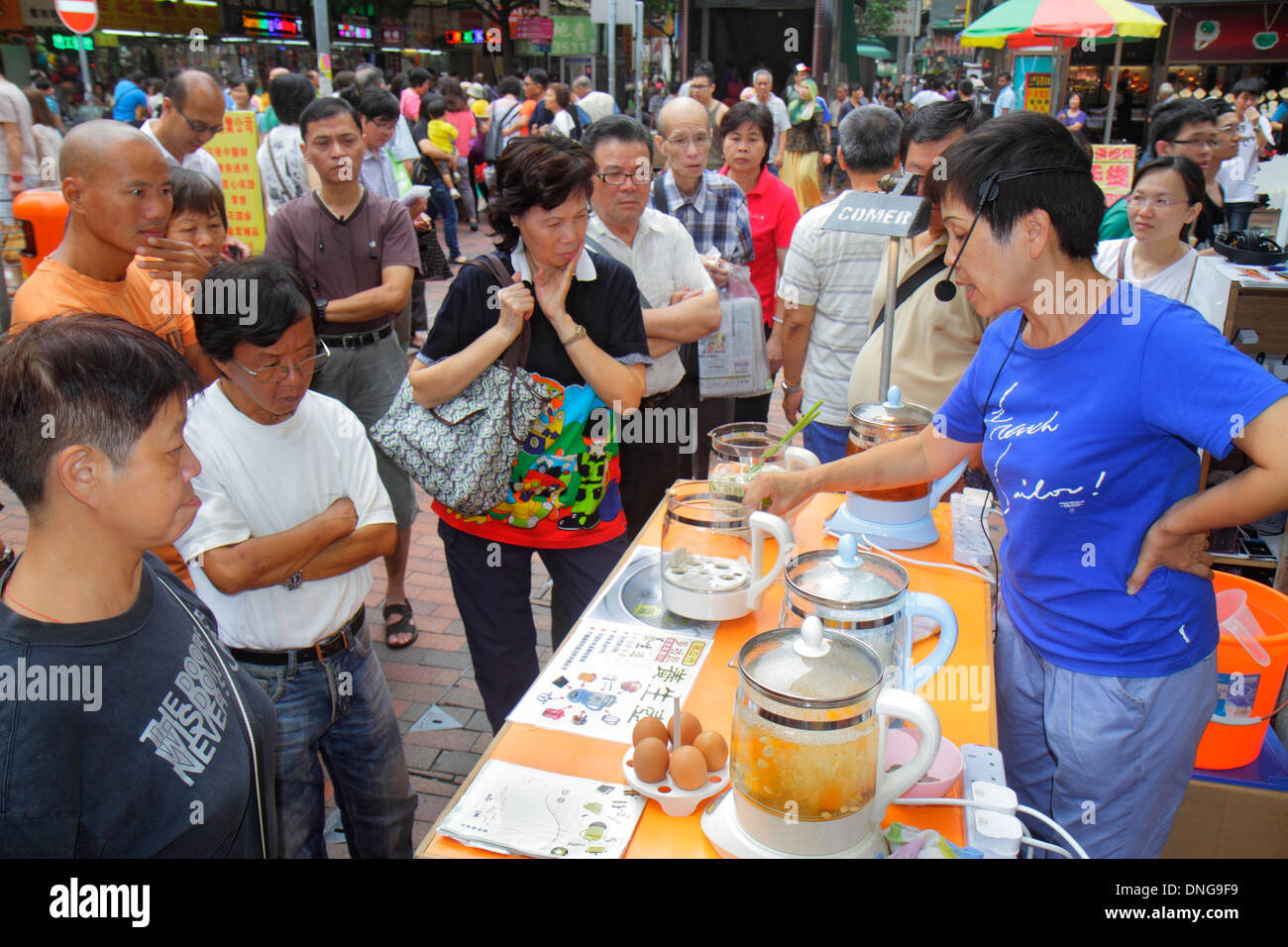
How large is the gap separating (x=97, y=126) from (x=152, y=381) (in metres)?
2.02

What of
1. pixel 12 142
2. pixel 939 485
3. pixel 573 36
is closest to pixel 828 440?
Result: pixel 939 485

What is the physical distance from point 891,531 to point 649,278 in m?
1.74

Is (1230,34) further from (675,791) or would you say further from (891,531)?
(675,791)

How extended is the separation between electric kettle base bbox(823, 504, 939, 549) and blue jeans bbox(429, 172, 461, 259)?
9.37 m

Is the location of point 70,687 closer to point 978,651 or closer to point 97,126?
point 978,651

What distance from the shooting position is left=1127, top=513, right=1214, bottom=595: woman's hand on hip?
6.39 feet

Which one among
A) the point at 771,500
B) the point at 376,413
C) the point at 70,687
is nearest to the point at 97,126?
the point at 376,413

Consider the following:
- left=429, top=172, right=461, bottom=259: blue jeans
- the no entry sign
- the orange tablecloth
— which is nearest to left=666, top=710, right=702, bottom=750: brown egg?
the orange tablecloth

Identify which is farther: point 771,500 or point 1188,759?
point 771,500

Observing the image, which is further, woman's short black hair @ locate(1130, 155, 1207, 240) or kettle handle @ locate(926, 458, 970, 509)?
woman's short black hair @ locate(1130, 155, 1207, 240)

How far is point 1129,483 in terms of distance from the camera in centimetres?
199

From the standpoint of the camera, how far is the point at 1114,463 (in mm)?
1973

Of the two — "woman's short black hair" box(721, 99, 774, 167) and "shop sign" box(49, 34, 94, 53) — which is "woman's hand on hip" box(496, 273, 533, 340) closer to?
"woman's short black hair" box(721, 99, 774, 167)
